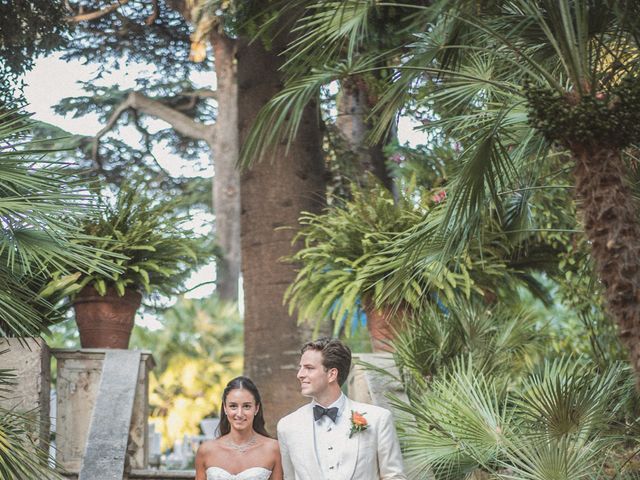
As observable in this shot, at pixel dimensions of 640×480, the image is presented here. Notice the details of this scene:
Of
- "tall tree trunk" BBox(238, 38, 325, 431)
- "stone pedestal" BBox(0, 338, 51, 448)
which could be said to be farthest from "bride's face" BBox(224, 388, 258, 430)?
"tall tree trunk" BBox(238, 38, 325, 431)

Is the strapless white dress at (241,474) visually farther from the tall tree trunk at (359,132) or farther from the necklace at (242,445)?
the tall tree trunk at (359,132)

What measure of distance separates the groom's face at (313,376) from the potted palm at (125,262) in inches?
123

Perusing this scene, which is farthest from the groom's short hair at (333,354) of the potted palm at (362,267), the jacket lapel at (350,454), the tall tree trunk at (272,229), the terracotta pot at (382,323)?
the tall tree trunk at (272,229)

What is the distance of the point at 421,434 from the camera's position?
6.89m

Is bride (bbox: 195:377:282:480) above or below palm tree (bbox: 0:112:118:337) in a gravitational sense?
below

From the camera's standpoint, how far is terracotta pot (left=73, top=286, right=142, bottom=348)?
868 centimetres

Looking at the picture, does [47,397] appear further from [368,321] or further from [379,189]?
[379,189]

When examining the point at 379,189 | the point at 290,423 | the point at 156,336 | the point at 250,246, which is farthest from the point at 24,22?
the point at 156,336

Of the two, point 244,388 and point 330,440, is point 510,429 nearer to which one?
point 330,440

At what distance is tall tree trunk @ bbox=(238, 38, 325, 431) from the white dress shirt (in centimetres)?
395

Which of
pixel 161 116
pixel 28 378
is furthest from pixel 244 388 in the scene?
pixel 161 116

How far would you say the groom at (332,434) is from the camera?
5516mm

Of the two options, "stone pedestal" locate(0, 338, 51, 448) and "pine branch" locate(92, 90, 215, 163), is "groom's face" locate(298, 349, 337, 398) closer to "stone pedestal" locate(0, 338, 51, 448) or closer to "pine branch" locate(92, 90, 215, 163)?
"stone pedestal" locate(0, 338, 51, 448)

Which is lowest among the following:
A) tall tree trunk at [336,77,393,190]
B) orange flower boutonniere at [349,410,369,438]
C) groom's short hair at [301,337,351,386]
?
orange flower boutonniere at [349,410,369,438]
